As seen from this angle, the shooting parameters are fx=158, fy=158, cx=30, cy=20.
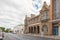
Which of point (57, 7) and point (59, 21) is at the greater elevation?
point (57, 7)

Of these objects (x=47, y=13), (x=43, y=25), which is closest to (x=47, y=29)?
(x=43, y=25)

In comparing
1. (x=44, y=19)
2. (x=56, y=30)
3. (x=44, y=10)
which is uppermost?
(x=44, y=10)

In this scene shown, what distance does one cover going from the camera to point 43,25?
50.8 meters

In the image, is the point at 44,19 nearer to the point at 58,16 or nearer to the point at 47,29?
the point at 47,29

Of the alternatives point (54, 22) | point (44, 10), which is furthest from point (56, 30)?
point (44, 10)

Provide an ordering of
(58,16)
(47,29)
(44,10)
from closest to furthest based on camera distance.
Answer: (58,16), (47,29), (44,10)

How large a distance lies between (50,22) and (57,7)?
4.91 metres

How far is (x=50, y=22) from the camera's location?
4612 centimetres

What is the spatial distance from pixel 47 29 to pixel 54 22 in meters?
6.04

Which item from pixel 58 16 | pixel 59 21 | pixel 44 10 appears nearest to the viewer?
pixel 59 21

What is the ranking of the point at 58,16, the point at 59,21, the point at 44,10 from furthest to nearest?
the point at 44,10 < the point at 58,16 < the point at 59,21

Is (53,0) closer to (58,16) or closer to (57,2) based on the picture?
(57,2)

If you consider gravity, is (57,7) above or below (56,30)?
above

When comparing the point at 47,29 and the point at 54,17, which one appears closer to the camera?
the point at 54,17
